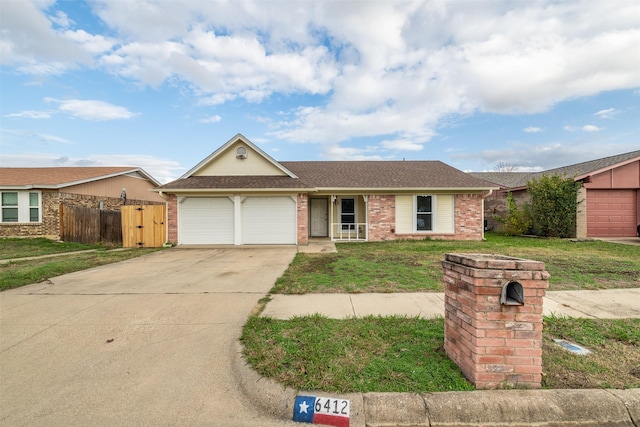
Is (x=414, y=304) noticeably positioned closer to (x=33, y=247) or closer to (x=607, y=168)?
(x=607, y=168)

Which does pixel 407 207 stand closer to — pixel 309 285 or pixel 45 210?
pixel 309 285

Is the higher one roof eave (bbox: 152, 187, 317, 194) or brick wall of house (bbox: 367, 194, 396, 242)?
roof eave (bbox: 152, 187, 317, 194)

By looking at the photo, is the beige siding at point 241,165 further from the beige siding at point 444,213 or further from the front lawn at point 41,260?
the beige siding at point 444,213

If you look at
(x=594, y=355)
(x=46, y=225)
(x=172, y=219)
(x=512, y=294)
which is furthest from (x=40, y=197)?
(x=594, y=355)

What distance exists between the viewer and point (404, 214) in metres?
13.3

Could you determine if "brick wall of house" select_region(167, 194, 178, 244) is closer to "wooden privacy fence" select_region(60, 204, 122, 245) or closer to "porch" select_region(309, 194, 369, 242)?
"wooden privacy fence" select_region(60, 204, 122, 245)

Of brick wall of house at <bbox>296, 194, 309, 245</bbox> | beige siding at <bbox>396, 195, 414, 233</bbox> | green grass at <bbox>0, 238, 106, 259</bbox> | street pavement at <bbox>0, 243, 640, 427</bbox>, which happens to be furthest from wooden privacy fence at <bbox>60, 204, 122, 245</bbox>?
beige siding at <bbox>396, 195, 414, 233</bbox>

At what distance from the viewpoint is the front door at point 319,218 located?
1523 cm

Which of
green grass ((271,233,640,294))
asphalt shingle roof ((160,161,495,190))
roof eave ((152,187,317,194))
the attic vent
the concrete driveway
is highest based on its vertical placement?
the attic vent

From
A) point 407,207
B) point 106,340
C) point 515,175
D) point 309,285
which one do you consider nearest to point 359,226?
point 407,207

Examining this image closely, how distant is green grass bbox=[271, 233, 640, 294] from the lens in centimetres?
565

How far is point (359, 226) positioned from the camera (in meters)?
14.2

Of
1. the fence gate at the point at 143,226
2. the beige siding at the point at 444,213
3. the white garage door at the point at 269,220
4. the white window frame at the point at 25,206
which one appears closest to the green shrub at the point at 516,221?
the beige siding at the point at 444,213

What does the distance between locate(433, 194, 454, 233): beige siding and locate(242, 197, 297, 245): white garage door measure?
6.58 meters
